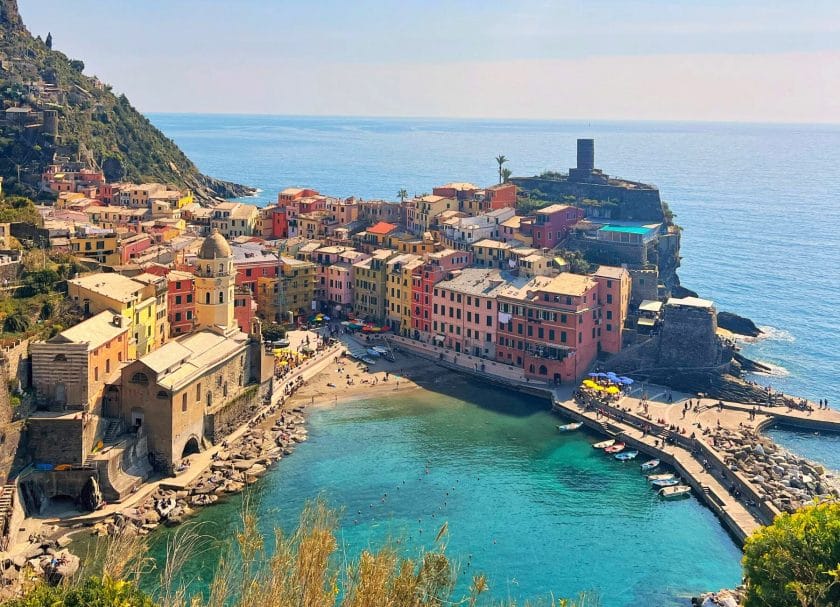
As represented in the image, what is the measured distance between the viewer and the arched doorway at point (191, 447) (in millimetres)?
52691

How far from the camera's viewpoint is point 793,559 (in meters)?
30.5

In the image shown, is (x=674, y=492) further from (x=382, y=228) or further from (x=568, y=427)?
(x=382, y=228)

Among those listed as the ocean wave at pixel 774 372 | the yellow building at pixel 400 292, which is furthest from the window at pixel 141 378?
the ocean wave at pixel 774 372

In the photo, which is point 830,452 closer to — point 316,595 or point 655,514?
point 655,514

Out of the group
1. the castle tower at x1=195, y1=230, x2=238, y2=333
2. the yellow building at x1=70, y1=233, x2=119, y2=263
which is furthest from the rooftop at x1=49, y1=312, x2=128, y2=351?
the yellow building at x1=70, y1=233, x2=119, y2=263

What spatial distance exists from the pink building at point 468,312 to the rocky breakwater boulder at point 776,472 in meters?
20.9

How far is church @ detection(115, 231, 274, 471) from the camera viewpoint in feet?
164

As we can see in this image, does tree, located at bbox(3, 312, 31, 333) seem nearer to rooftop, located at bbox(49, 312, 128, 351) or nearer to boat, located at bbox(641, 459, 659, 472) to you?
rooftop, located at bbox(49, 312, 128, 351)

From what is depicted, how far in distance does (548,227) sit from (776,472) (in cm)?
3825

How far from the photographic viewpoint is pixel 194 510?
4694cm

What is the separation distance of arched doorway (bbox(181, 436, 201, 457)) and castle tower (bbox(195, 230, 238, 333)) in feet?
35.1

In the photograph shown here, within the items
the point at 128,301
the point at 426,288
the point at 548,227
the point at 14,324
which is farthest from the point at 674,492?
the point at 548,227

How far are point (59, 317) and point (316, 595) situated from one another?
3844 cm

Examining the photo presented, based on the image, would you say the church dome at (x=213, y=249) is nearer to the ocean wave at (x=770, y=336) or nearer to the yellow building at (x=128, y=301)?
the yellow building at (x=128, y=301)
